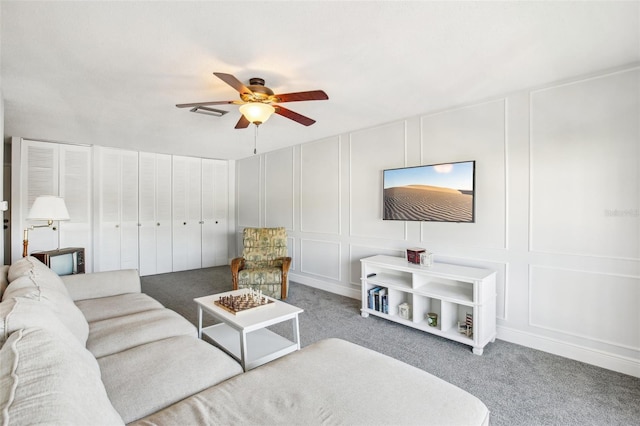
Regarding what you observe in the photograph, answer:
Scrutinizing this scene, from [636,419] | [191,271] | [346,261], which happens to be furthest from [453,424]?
[191,271]

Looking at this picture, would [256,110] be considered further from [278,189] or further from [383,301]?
[278,189]

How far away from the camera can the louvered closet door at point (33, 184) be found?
4.34 m

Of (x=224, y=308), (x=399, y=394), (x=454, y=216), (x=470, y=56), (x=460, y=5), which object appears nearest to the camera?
(x=399, y=394)

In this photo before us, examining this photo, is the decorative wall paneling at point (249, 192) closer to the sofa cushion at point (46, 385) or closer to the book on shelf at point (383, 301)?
the book on shelf at point (383, 301)

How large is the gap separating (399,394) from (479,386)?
50.3 inches

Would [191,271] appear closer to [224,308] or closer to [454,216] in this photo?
[224,308]

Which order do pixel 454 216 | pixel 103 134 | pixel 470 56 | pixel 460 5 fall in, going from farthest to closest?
pixel 103 134 → pixel 454 216 → pixel 470 56 → pixel 460 5

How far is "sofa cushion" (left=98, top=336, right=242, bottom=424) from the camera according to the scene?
51.3 inches

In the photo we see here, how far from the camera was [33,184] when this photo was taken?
Result: 442 cm

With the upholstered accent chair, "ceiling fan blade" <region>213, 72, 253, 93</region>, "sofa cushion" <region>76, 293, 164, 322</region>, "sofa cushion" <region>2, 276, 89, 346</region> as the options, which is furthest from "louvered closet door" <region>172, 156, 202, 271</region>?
"ceiling fan blade" <region>213, 72, 253, 93</region>

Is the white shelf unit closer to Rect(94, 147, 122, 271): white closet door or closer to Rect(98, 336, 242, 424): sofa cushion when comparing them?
Rect(98, 336, 242, 424): sofa cushion

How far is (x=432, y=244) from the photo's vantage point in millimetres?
3326

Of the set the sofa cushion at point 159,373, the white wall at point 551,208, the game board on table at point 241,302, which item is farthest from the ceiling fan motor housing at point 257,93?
the white wall at point 551,208

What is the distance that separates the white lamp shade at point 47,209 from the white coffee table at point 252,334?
1777mm
